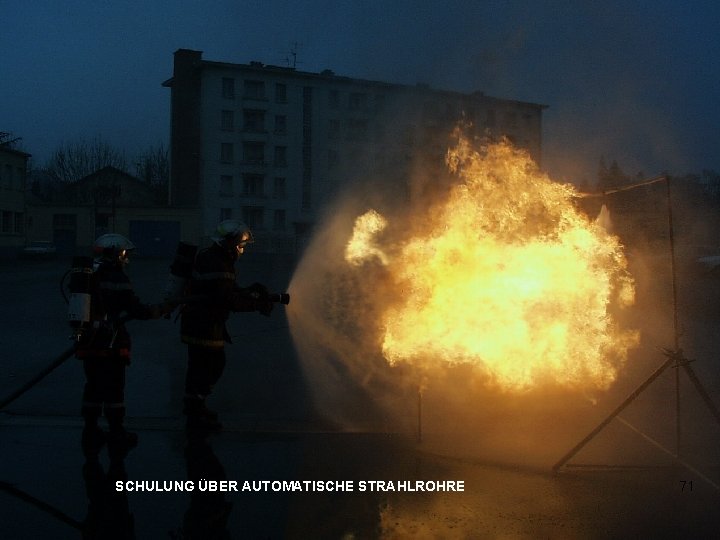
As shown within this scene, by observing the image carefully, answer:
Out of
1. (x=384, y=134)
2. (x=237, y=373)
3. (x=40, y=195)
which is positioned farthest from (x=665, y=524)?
(x=40, y=195)

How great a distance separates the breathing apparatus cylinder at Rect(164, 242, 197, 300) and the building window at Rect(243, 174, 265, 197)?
45.7 m

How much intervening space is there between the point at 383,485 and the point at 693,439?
10.6 ft

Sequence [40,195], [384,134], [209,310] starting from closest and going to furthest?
[209,310] → [384,134] → [40,195]

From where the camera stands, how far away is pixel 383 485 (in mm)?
5020

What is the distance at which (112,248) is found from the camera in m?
5.87

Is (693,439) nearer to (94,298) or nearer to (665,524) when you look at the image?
(665,524)

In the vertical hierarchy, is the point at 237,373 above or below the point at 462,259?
below

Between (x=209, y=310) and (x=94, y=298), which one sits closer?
(x=94, y=298)

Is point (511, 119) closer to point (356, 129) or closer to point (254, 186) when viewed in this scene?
point (356, 129)

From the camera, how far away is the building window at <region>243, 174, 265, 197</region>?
168ft

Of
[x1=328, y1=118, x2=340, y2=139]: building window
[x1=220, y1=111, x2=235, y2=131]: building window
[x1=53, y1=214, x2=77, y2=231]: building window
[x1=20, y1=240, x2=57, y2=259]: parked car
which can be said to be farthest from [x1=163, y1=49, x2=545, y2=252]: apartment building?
[x1=20, y1=240, x2=57, y2=259]: parked car

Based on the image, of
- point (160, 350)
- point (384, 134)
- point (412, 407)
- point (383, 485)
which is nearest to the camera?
point (383, 485)

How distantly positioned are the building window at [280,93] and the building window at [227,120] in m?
3.53

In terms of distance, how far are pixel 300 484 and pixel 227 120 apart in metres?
48.2
